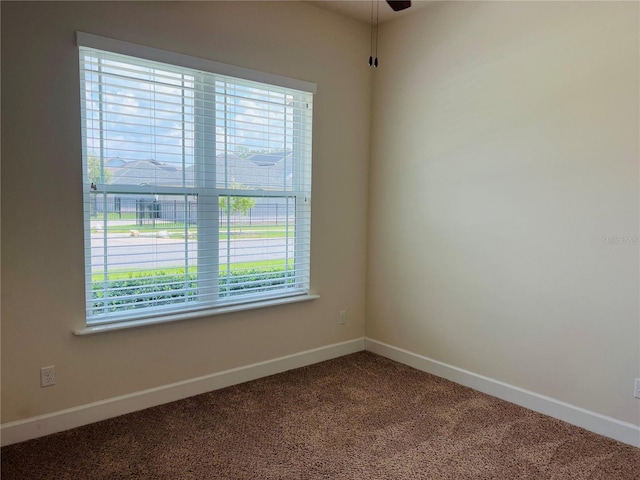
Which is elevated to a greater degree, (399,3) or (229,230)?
(399,3)

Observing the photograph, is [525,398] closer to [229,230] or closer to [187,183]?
[229,230]

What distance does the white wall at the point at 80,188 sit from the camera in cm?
232

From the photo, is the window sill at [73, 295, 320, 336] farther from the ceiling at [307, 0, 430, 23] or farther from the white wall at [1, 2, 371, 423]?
the ceiling at [307, 0, 430, 23]

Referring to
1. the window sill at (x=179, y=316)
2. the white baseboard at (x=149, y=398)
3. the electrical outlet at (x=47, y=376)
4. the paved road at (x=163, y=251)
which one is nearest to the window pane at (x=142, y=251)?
the paved road at (x=163, y=251)

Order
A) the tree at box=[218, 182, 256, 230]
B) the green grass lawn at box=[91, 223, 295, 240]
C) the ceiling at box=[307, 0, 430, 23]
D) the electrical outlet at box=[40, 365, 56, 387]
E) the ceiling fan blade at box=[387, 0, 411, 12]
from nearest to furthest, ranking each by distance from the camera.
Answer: the ceiling fan blade at box=[387, 0, 411, 12] < the electrical outlet at box=[40, 365, 56, 387] < the green grass lawn at box=[91, 223, 295, 240] < the tree at box=[218, 182, 256, 230] < the ceiling at box=[307, 0, 430, 23]

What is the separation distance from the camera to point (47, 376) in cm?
247

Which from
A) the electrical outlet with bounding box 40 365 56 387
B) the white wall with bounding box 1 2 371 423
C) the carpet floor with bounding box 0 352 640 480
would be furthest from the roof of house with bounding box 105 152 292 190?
the carpet floor with bounding box 0 352 640 480

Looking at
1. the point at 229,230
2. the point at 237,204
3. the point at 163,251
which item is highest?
the point at 237,204

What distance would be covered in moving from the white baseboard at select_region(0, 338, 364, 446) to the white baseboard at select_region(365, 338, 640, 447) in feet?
1.96

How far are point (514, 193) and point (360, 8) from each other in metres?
1.83

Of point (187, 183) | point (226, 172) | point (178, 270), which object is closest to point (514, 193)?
point (226, 172)

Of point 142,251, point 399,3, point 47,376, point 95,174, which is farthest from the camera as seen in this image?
point 142,251

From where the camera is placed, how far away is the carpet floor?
2.20 meters

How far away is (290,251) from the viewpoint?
11.6ft
